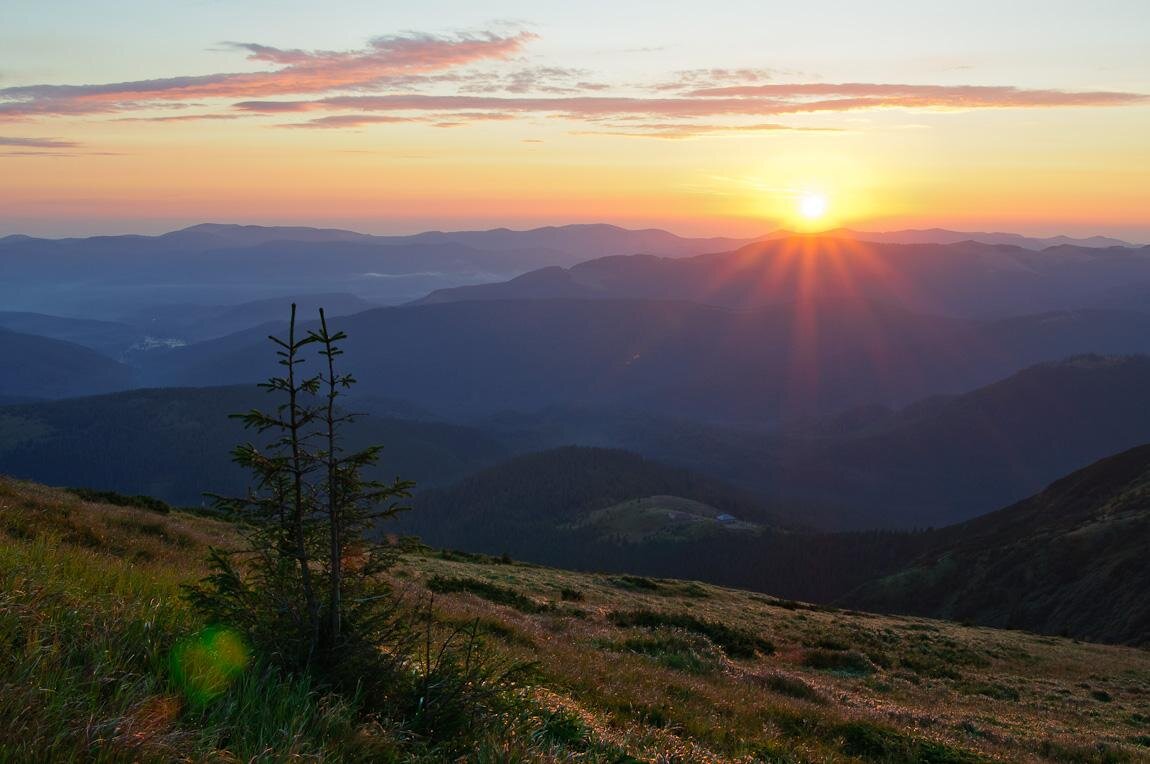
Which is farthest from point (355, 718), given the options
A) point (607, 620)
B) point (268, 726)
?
point (607, 620)

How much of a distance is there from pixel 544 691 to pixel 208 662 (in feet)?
13.2

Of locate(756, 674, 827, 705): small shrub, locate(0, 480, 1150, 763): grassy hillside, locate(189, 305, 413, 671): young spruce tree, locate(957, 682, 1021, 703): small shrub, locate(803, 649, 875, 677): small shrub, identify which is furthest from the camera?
locate(803, 649, 875, 677): small shrub

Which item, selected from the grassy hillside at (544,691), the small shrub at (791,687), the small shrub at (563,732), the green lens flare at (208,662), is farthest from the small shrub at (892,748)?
the green lens flare at (208,662)

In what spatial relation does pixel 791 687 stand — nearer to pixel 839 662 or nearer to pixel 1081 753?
pixel 1081 753

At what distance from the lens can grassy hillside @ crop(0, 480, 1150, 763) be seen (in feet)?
A: 15.4

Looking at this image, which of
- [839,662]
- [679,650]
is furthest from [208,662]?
[839,662]

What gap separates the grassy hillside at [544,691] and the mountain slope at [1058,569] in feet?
136

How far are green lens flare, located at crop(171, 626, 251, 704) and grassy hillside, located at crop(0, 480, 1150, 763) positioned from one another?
0.23 feet

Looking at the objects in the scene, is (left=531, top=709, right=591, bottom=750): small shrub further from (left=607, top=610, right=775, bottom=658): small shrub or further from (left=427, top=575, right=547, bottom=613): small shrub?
(left=607, top=610, right=775, bottom=658): small shrub

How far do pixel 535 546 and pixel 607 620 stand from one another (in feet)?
575

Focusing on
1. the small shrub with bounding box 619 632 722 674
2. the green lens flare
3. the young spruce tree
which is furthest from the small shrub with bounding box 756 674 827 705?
the green lens flare

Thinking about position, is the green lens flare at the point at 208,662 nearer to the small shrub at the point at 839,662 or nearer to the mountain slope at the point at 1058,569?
the small shrub at the point at 839,662

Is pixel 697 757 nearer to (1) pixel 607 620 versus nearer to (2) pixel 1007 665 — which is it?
(1) pixel 607 620

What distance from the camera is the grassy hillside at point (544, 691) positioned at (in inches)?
185
